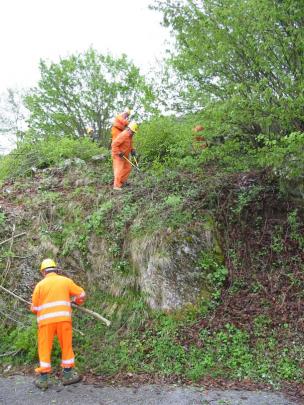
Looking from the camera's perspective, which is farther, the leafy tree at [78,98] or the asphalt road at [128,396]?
the leafy tree at [78,98]

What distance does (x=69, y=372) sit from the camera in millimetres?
6324

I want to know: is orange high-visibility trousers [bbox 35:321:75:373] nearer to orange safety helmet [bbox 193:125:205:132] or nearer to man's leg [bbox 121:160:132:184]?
orange safety helmet [bbox 193:125:205:132]

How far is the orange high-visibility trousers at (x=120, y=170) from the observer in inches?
404

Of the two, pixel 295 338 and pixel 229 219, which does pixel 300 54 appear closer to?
pixel 229 219

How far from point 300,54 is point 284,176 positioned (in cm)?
205

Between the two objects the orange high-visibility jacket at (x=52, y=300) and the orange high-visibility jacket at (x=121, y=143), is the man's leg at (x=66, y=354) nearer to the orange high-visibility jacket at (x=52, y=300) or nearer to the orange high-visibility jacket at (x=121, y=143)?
the orange high-visibility jacket at (x=52, y=300)

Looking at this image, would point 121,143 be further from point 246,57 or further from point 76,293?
point 76,293

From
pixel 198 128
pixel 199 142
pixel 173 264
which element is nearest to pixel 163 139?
pixel 199 142

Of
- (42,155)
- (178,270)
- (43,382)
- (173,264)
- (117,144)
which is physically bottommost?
(43,382)

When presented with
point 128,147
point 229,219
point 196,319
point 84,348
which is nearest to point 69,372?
point 84,348

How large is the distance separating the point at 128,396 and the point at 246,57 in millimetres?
5471

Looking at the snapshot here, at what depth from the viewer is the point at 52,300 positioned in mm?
6410

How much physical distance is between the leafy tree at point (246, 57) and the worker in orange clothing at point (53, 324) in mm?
3895

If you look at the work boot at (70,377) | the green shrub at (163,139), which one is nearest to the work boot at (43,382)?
the work boot at (70,377)
